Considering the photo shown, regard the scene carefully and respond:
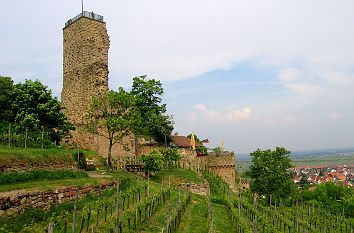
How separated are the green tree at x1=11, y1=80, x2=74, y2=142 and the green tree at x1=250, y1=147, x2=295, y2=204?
57.7 ft

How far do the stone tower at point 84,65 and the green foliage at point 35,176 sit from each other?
11965 millimetres

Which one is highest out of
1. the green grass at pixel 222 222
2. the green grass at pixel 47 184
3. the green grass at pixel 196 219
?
the green grass at pixel 47 184

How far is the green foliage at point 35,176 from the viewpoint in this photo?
13.9 metres

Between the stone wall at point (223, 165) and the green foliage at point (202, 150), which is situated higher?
the green foliage at point (202, 150)

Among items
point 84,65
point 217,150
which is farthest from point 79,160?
point 217,150

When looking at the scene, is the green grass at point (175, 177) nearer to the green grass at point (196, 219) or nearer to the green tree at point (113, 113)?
the green grass at point (196, 219)

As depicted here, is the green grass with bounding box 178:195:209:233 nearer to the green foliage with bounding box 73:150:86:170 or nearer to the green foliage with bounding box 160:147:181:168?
the green foliage with bounding box 73:150:86:170

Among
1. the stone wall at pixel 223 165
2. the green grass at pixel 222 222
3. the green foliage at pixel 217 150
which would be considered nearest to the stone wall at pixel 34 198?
the green grass at pixel 222 222

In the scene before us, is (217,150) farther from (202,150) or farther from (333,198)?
(333,198)

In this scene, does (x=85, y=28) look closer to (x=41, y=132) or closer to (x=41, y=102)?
(x=41, y=102)

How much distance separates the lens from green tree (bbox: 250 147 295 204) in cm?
3300

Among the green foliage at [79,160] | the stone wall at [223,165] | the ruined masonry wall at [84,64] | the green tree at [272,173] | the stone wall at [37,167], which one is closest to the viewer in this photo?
the stone wall at [37,167]

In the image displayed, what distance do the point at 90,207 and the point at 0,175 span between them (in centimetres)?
347

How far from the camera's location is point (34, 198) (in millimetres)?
13250
